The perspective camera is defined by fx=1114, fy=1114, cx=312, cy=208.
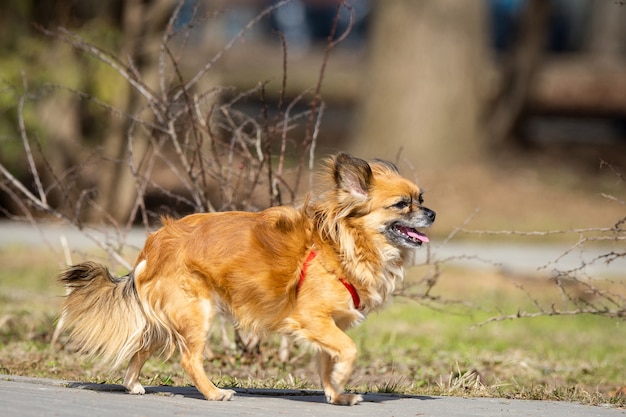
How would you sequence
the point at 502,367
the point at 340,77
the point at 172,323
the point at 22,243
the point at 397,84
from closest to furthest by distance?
the point at 172,323 → the point at 502,367 → the point at 22,243 → the point at 397,84 → the point at 340,77

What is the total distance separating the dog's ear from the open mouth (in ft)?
0.91

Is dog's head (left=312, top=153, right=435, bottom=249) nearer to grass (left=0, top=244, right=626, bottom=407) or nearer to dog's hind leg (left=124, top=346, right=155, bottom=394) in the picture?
grass (left=0, top=244, right=626, bottom=407)

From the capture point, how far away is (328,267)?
6688 millimetres

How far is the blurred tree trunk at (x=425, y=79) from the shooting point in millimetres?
21531

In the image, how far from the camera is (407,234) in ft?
22.3

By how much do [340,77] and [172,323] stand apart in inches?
1103

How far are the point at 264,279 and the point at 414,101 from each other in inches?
613

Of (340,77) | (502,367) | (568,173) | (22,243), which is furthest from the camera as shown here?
(340,77)

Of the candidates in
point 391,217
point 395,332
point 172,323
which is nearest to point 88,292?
point 172,323

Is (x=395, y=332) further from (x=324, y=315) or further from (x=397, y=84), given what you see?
(x=397, y=84)

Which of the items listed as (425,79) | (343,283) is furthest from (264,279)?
(425,79)

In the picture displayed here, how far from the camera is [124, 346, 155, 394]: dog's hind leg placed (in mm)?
6625

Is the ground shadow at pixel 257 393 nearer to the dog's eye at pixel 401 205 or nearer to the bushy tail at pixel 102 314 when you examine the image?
the bushy tail at pixel 102 314

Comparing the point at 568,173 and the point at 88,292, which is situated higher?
the point at 88,292
